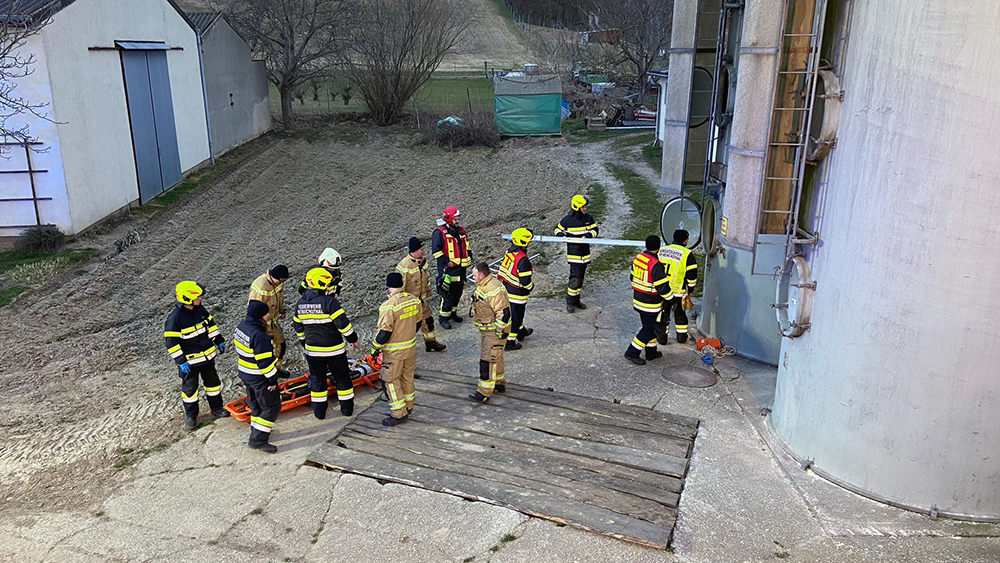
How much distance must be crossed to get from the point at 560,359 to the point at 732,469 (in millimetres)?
2922

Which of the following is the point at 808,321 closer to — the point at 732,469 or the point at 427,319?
the point at 732,469

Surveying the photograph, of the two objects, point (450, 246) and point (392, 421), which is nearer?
point (392, 421)

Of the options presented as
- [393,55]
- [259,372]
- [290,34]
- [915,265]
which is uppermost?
[290,34]

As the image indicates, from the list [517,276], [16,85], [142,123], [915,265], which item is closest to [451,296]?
[517,276]

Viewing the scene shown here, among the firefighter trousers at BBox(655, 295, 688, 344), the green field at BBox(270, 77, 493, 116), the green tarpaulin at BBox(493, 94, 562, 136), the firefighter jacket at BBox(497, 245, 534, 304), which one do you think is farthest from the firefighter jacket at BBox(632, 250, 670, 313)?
the green field at BBox(270, 77, 493, 116)

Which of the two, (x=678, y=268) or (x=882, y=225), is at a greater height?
(x=882, y=225)

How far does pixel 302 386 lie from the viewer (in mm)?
8367

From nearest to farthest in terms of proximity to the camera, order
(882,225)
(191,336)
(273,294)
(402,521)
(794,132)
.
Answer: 1. (882,225)
2. (402,521)
3. (794,132)
4. (191,336)
5. (273,294)

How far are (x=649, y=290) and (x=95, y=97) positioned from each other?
12.7 metres

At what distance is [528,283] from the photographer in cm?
943

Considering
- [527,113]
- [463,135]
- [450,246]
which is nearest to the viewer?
[450,246]

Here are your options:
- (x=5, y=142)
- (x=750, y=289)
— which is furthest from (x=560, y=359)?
(x=5, y=142)

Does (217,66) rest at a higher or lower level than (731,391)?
higher

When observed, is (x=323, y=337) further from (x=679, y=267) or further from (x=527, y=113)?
(x=527, y=113)
